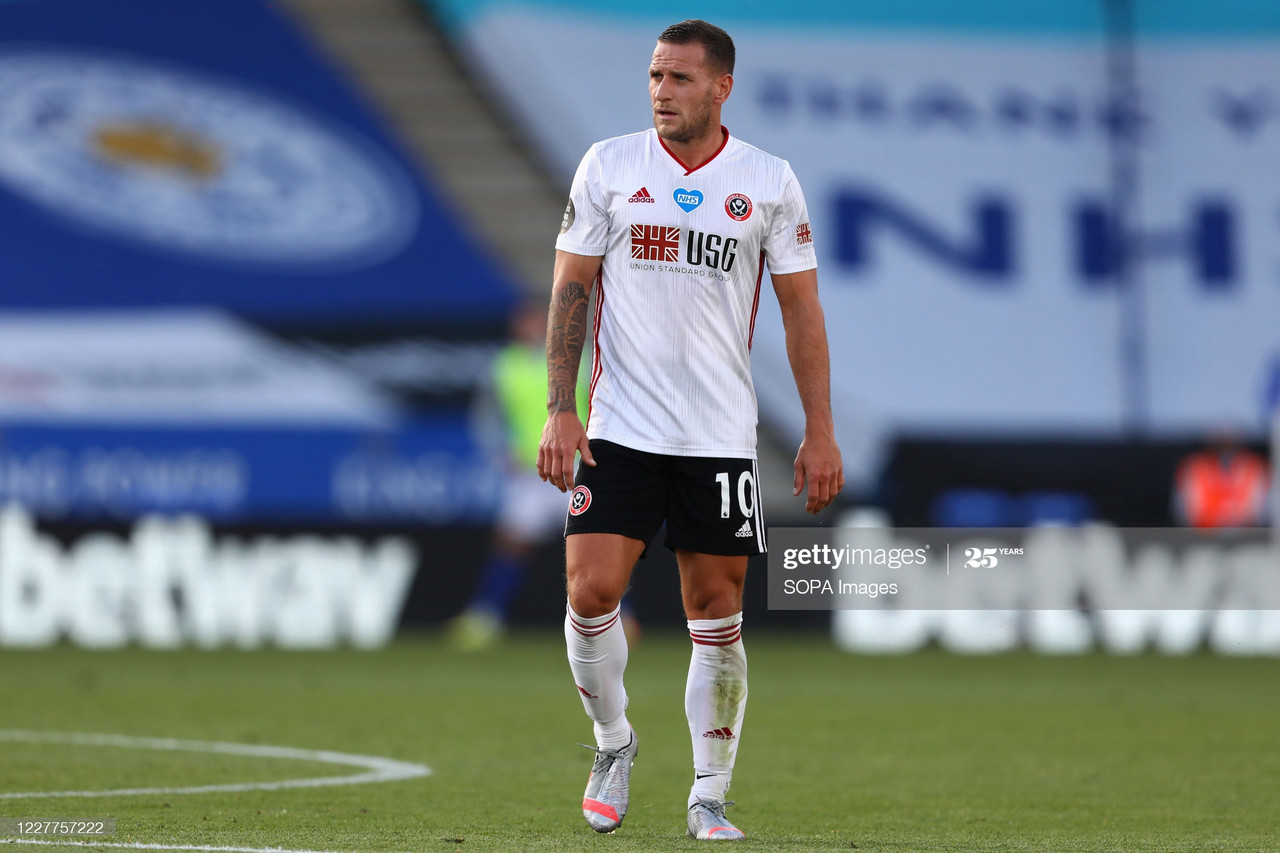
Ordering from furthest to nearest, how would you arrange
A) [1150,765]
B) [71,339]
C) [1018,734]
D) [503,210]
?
[503,210] → [71,339] → [1018,734] → [1150,765]

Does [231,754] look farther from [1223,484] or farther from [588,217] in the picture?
[1223,484]

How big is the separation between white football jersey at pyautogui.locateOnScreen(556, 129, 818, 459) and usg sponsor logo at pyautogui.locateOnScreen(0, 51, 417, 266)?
1199 cm

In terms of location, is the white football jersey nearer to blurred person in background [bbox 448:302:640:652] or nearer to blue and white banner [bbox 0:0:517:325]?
blurred person in background [bbox 448:302:640:652]

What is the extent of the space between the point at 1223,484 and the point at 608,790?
32.4 ft

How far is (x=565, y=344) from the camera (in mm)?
4629

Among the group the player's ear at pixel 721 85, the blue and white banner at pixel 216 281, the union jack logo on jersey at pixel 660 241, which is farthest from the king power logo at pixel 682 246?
the blue and white banner at pixel 216 281

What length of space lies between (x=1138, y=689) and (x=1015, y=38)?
10258 millimetres

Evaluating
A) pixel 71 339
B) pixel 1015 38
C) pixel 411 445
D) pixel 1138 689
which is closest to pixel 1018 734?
pixel 1138 689

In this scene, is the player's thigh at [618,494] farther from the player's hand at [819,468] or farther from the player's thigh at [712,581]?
the player's hand at [819,468]

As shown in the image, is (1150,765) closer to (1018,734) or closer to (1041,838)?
(1018,734)

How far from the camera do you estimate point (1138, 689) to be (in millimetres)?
9656

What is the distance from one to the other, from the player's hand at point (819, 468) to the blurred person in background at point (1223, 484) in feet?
29.9

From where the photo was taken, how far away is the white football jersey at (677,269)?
183 inches

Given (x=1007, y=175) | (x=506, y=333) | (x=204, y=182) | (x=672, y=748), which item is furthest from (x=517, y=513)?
(x=1007, y=175)
